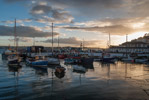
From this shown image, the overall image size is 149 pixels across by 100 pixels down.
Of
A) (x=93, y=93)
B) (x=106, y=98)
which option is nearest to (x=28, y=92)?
(x=93, y=93)

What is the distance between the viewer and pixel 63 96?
52.1ft

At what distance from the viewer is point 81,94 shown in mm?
16719

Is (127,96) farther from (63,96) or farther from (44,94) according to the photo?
(44,94)

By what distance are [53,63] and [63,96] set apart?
34066mm

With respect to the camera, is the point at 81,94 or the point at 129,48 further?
the point at 129,48

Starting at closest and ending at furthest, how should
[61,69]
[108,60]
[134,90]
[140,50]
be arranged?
[134,90]
[61,69]
[108,60]
[140,50]

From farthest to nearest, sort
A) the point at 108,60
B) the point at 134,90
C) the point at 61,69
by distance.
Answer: the point at 108,60 < the point at 61,69 < the point at 134,90

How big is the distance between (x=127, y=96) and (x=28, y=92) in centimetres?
1177

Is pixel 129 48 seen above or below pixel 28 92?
above

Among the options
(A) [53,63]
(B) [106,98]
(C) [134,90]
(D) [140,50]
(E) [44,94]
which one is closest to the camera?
(B) [106,98]

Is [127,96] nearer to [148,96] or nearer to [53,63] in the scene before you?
[148,96]

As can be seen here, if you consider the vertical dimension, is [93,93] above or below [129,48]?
below

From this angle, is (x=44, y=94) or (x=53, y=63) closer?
(x=44, y=94)

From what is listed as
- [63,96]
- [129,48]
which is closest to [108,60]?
[129,48]
